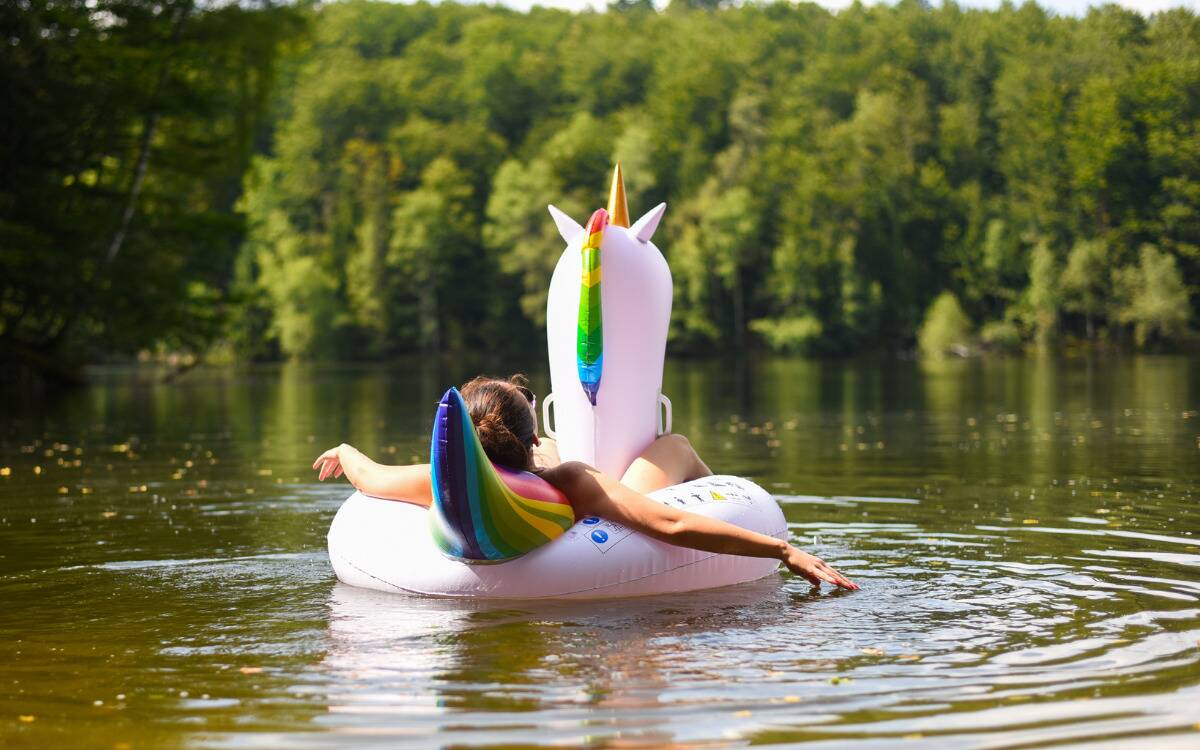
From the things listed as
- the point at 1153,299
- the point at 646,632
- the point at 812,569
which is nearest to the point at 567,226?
the point at 812,569

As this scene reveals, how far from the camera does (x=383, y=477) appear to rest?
779 centimetres

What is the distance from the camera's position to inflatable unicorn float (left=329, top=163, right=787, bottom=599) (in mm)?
6824

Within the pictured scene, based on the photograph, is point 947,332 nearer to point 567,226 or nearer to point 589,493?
point 567,226

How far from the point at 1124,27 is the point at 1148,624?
250 ft

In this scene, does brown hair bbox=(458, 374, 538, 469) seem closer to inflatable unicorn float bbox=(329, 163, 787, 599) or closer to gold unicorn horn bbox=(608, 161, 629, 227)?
inflatable unicorn float bbox=(329, 163, 787, 599)

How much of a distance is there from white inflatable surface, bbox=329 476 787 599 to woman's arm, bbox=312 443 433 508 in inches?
2.4

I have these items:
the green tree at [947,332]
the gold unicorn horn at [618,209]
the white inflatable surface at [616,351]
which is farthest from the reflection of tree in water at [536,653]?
the green tree at [947,332]

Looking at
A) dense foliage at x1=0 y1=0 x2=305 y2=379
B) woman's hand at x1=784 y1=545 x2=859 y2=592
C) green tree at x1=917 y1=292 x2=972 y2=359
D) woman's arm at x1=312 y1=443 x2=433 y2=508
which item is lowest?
woman's hand at x1=784 y1=545 x2=859 y2=592

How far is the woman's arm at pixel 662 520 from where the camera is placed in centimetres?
706

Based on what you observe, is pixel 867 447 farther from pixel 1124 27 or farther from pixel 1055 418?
pixel 1124 27

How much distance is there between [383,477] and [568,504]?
44.1 inches

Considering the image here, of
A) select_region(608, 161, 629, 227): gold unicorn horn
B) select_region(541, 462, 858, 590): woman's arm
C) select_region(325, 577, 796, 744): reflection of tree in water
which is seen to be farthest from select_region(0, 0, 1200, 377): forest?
select_region(325, 577, 796, 744): reflection of tree in water

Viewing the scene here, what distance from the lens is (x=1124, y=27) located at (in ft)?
249

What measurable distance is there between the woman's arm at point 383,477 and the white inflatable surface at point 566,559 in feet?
0.20
